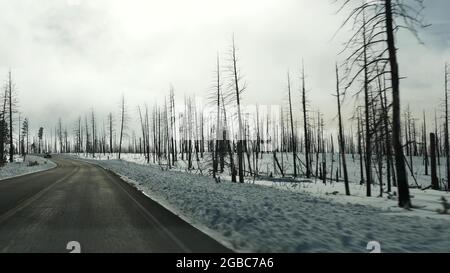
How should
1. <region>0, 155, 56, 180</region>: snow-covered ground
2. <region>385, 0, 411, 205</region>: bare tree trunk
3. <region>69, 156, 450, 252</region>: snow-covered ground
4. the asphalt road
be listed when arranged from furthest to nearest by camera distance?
1. <region>0, 155, 56, 180</region>: snow-covered ground
2. <region>385, 0, 411, 205</region>: bare tree trunk
3. <region>69, 156, 450, 252</region>: snow-covered ground
4. the asphalt road

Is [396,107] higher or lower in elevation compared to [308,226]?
higher

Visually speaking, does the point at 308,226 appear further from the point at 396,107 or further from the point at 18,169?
the point at 18,169

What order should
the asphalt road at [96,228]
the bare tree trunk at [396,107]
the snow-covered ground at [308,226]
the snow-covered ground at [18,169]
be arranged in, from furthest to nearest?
the snow-covered ground at [18,169] → the bare tree trunk at [396,107] → the snow-covered ground at [308,226] → the asphalt road at [96,228]

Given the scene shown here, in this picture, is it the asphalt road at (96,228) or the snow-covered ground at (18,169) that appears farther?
the snow-covered ground at (18,169)

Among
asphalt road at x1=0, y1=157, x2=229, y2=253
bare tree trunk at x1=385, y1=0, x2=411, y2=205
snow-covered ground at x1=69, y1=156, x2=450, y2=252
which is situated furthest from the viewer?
bare tree trunk at x1=385, y1=0, x2=411, y2=205

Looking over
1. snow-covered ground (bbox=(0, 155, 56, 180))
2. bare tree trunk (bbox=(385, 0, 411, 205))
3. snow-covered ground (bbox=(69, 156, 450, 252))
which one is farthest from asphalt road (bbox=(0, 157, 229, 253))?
snow-covered ground (bbox=(0, 155, 56, 180))

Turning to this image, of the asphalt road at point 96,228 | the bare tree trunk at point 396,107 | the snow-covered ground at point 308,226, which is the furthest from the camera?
the bare tree trunk at point 396,107

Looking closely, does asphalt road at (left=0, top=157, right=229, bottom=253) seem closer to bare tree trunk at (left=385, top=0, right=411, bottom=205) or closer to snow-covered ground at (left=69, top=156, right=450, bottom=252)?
snow-covered ground at (left=69, top=156, right=450, bottom=252)

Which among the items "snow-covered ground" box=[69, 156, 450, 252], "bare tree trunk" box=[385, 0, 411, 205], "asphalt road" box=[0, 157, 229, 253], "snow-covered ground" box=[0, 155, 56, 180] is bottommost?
"snow-covered ground" box=[69, 156, 450, 252]

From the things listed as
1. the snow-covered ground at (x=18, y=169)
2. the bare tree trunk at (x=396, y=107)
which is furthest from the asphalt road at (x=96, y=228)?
the snow-covered ground at (x=18, y=169)

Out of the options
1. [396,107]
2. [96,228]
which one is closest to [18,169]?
[96,228]

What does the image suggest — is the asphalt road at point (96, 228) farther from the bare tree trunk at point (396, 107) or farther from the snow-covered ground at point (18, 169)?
the snow-covered ground at point (18, 169)
